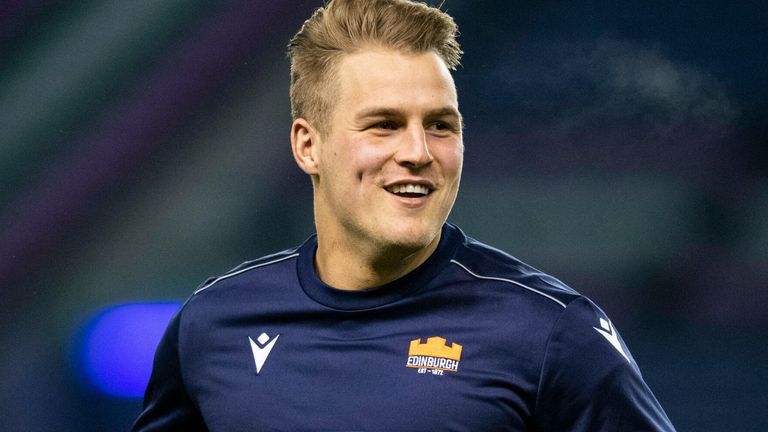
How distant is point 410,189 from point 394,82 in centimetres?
23

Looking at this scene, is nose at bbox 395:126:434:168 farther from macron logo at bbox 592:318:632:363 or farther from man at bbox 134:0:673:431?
macron logo at bbox 592:318:632:363

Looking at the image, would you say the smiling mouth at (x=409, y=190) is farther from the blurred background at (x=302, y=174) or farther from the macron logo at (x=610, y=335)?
the blurred background at (x=302, y=174)

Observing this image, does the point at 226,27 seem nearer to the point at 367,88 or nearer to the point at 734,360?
the point at 367,88

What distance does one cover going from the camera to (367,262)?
2135 millimetres

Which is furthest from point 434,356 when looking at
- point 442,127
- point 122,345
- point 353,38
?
point 122,345

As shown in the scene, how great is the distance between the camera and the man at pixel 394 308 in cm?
193

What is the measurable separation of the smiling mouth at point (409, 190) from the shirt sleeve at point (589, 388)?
1.23 ft

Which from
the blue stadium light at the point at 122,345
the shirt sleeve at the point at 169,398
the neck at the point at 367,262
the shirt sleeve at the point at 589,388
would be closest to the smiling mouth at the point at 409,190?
the neck at the point at 367,262

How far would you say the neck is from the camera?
6.89 ft

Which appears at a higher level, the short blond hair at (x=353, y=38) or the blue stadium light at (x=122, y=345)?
the short blond hair at (x=353, y=38)

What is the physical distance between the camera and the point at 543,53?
3.86 metres

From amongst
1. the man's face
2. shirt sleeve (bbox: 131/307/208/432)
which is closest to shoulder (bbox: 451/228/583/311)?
the man's face

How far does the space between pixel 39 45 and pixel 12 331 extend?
113cm

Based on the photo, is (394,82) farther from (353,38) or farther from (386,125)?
(353,38)
